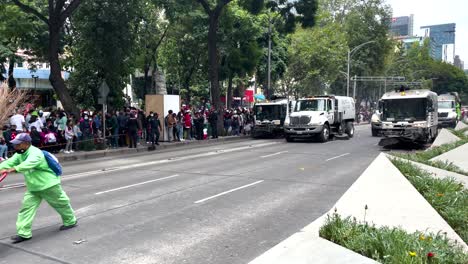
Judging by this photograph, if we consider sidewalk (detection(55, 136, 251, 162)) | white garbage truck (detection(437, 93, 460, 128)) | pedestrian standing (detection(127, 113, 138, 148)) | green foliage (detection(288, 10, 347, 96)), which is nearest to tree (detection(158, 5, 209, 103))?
sidewalk (detection(55, 136, 251, 162))

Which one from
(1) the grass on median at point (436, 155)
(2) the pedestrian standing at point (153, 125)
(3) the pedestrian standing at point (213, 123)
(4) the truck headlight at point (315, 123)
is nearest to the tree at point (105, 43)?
(2) the pedestrian standing at point (153, 125)

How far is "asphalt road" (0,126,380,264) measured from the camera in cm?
635

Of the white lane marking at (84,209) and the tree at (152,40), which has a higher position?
the tree at (152,40)

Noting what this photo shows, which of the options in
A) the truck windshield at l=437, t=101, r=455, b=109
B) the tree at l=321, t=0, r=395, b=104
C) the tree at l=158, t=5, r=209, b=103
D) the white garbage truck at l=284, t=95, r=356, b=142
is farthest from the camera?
the tree at l=321, t=0, r=395, b=104

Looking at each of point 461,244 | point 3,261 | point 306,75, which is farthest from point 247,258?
point 306,75

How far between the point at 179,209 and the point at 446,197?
4.95 meters

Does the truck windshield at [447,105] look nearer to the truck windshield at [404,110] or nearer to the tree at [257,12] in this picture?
the tree at [257,12]

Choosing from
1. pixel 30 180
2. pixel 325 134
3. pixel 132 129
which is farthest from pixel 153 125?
pixel 30 180

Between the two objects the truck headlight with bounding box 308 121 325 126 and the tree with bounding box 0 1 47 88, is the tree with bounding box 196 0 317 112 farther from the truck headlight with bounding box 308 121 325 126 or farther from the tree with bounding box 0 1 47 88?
the tree with bounding box 0 1 47 88

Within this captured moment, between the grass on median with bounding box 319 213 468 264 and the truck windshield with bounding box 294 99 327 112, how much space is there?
19950mm

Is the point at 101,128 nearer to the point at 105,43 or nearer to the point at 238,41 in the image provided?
the point at 105,43

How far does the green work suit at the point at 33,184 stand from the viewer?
673cm

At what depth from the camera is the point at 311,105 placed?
26125mm

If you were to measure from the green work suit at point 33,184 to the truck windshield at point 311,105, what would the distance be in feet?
66.3
